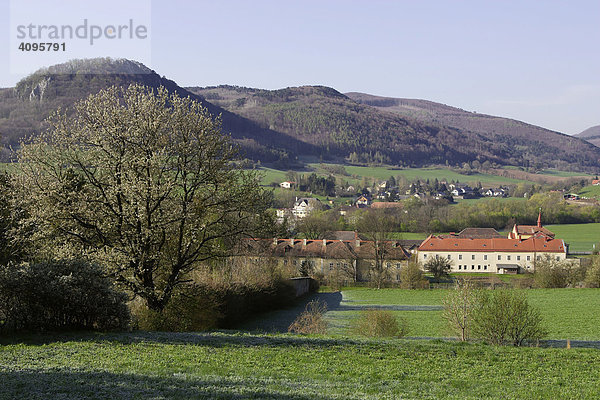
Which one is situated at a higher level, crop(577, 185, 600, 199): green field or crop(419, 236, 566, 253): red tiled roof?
crop(577, 185, 600, 199): green field

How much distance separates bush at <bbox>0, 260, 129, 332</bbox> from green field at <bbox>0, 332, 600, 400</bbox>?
1.12 metres

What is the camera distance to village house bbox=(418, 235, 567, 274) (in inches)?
3903

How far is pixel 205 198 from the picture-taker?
24828mm

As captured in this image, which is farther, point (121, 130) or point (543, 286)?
point (543, 286)

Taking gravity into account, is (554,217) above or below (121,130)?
below

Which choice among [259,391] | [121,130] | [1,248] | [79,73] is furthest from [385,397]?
[79,73]

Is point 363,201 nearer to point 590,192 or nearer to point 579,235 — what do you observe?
point 579,235

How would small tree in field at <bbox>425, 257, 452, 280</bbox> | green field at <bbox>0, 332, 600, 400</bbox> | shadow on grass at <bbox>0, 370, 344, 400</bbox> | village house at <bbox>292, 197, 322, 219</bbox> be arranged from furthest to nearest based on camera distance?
village house at <bbox>292, 197, 322, 219</bbox> < small tree in field at <bbox>425, 257, 452, 280</bbox> < green field at <bbox>0, 332, 600, 400</bbox> < shadow on grass at <bbox>0, 370, 344, 400</bbox>

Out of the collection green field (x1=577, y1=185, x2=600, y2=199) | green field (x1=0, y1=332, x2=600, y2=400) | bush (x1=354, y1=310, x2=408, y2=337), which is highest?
green field (x1=577, y1=185, x2=600, y2=199)

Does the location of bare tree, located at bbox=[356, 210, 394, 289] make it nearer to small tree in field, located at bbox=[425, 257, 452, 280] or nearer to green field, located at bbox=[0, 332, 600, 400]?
small tree in field, located at bbox=[425, 257, 452, 280]

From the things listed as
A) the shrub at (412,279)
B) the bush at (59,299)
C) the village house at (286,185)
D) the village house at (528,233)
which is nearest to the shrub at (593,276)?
the shrub at (412,279)

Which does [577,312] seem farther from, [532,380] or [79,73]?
[79,73]

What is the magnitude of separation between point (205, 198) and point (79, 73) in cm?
19408

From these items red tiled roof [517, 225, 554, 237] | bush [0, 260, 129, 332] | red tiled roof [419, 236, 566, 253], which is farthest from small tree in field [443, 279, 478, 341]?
red tiled roof [517, 225, 554, 237]
